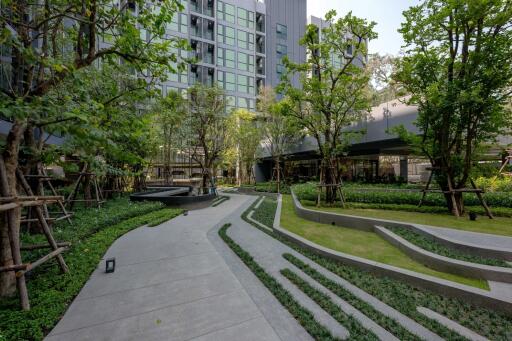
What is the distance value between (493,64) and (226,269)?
10.6 metres

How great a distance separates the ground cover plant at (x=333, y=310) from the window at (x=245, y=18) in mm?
40146

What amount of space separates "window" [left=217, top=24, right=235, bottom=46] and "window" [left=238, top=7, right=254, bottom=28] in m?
2.13

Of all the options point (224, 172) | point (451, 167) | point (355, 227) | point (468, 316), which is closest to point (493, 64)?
point (451, 167)

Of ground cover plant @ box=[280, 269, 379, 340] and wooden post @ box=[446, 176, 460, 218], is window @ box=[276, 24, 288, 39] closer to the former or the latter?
wooden post @ box=[446, 176, 460, 218]

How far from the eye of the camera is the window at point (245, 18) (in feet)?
118

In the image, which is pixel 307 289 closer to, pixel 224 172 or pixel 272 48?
pixel 224 172

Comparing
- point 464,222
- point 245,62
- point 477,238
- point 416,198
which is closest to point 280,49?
point 245,62

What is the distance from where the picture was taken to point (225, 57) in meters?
34.7

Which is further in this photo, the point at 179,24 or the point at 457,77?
the point at 179,24

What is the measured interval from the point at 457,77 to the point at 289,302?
1010 cm

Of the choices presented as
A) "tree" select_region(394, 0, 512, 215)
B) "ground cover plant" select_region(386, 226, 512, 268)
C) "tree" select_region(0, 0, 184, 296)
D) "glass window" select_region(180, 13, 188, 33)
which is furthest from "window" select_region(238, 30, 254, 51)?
"ground cover plant" select_region(386, 226, 512, 268)

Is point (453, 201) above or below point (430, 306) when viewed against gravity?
above

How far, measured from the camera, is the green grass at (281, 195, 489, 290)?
14.8ft

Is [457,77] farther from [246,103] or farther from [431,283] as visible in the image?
[246,103]
